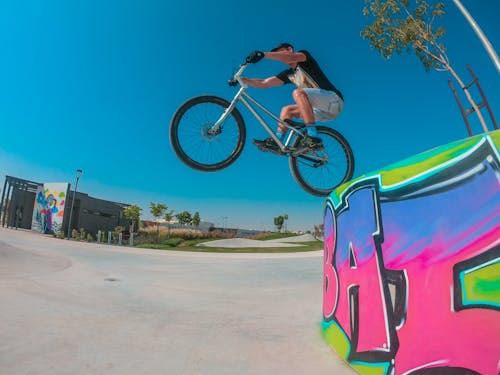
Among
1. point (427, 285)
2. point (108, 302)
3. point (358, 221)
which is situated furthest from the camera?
point (108, 302)

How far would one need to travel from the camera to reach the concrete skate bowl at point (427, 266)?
9.09 ft

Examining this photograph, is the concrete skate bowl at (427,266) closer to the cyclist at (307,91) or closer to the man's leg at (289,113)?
the cyclist at (307,91)

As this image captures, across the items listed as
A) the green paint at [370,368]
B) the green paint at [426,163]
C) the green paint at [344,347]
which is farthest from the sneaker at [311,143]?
the green paint at [370,368]

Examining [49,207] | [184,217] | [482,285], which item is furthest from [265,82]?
[184,217]

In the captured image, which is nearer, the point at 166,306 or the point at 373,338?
the point at 373,338

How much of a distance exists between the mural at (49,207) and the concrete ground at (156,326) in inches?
1088

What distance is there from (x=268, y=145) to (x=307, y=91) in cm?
106

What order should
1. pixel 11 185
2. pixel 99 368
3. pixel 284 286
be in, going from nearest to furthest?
pixel 99 368 < pixel 284 286 < pixel 11 185

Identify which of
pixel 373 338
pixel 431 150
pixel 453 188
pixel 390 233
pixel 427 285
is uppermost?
pixel 431 150

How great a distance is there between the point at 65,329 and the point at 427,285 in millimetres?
5465

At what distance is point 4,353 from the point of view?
418cm

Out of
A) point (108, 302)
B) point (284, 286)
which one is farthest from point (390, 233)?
point (284, 286)

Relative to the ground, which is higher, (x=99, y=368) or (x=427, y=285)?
(x=427, y=285)

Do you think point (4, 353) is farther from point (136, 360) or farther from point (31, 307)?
point (31, 307)
